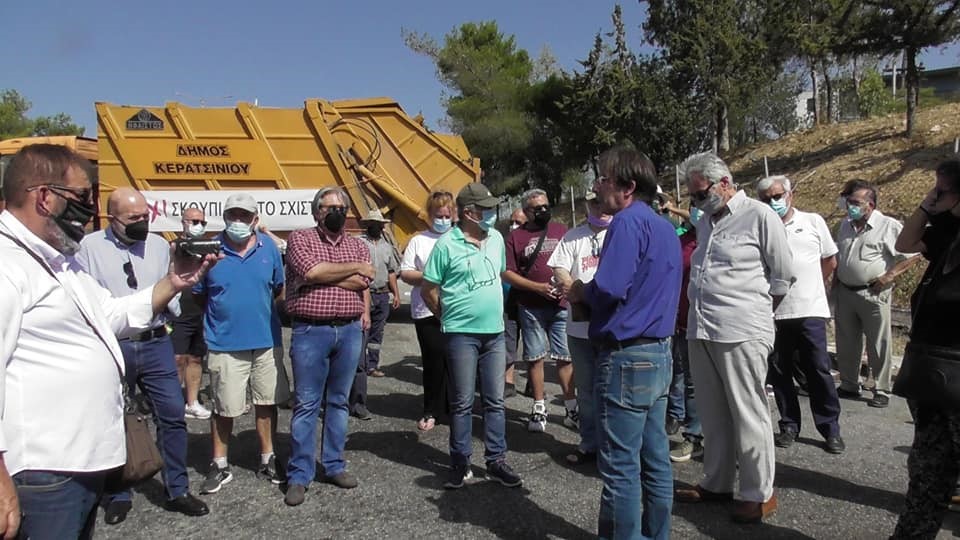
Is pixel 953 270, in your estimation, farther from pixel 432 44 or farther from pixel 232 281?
pixel 432 44

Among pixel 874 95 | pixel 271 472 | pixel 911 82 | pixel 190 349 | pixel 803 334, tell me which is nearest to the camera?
pixel 271 472

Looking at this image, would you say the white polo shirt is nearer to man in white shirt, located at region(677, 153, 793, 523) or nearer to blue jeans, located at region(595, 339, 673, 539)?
man in white shirt, located at region(677, 153, 793, 523)

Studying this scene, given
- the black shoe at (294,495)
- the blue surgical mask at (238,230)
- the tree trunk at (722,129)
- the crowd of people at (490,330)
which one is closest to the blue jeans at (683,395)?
the crowd of people at (490,330)

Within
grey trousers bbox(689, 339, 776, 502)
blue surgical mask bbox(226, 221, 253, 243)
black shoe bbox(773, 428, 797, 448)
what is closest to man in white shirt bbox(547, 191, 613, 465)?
grey trousers bbox(689, 339, 776, 502)

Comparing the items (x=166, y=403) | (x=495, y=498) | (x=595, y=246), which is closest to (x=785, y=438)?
(x=595, y=246)

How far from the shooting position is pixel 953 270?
9.46ft

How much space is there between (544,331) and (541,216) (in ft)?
3.21

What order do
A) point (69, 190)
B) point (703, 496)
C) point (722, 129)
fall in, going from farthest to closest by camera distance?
point (722, 129) < point (703, 496) < point (69, 190)

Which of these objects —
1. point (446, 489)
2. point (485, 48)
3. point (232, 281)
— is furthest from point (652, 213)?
point (485, 48)

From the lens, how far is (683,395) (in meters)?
5.24

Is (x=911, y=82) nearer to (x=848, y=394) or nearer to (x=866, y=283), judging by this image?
(x=866, y=283)

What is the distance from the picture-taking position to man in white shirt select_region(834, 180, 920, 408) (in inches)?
237

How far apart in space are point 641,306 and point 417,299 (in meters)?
3.04

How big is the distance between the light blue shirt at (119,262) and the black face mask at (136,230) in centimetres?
25
